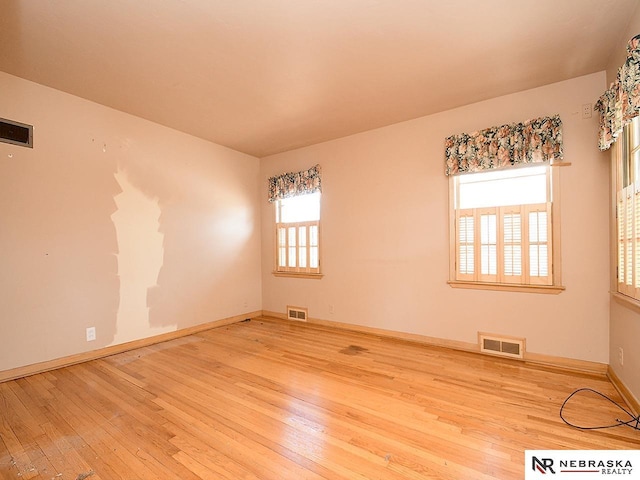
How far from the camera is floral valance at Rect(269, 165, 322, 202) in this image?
181 inches

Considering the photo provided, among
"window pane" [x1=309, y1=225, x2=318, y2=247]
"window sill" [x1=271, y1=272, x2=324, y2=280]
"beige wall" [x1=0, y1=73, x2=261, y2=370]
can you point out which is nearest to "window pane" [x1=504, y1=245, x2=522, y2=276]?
"window sill" [x1=271, y1=272, x2=324, y2=280]

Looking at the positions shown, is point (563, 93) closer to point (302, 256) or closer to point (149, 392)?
point (302, 256)

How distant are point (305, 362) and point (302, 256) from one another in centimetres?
203

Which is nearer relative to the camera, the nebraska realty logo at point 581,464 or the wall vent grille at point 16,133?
the nebraska realty logo at point 581,464

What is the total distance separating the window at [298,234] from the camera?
4711mm

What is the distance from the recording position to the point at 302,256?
191 inches

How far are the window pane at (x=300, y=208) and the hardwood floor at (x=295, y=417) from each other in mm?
2276

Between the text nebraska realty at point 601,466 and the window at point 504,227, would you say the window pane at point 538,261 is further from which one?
the text nebraska realty at point 601,466

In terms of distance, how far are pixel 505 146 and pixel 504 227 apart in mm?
858

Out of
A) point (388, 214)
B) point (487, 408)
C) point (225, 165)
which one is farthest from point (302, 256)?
point (487, 408)

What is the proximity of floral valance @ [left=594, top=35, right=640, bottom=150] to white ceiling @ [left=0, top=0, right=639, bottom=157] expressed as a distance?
1.52ft

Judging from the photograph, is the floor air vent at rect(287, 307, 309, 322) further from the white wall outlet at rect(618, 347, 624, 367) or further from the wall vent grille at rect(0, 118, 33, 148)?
the wall vent grille at rect(0, 118, 33, 148)

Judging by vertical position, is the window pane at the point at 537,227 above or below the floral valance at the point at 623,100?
below

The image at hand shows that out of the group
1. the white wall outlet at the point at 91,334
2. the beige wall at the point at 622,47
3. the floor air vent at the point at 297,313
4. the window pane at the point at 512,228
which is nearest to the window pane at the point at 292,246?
the floor air vent at the point at 297,313
